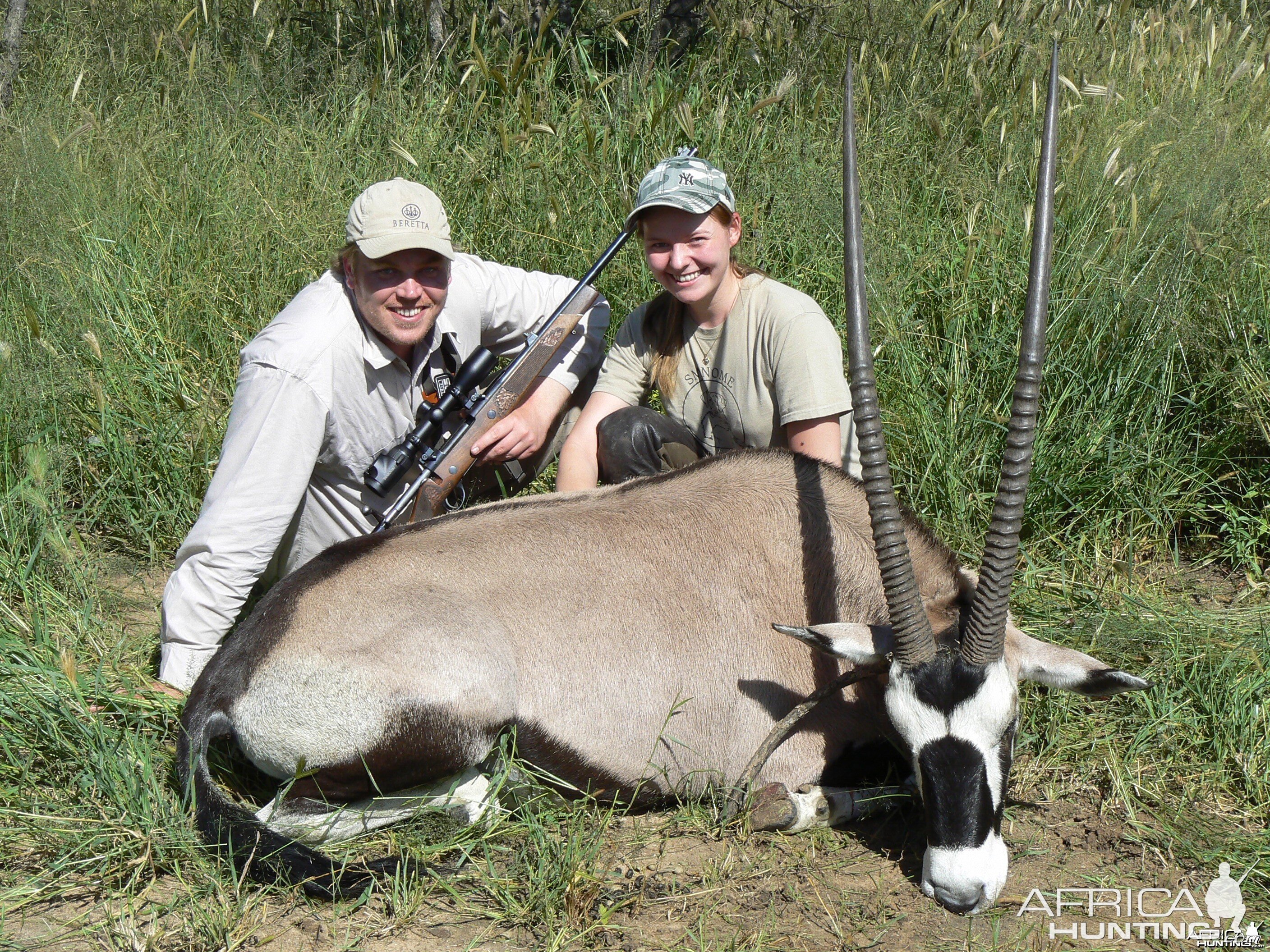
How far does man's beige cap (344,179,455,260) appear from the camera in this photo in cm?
415

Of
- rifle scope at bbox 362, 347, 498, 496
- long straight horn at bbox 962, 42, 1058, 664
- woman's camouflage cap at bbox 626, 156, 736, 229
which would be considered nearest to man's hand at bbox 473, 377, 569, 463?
rifle scope at bbox 362, 347, 498, 496

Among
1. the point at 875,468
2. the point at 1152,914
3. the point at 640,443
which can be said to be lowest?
the point at 1152,914

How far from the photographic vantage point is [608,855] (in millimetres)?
3465

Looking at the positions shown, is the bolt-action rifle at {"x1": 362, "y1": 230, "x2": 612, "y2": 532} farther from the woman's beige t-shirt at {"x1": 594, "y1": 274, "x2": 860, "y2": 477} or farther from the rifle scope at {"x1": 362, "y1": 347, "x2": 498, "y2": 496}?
the woman's beige t-shirt at {"x1": 594, "y1": 274, "x2": 860, "y2": 477}

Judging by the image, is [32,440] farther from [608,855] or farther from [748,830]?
[748,830]

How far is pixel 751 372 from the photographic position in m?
4.38

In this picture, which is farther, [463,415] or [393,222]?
[463,415]

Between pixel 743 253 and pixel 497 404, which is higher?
pixel 743 253

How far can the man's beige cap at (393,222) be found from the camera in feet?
13.6

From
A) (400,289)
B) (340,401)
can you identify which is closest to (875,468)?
(400,289)

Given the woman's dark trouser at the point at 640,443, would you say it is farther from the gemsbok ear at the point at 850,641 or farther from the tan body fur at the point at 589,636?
the gemsbok ear at the point at 850,641

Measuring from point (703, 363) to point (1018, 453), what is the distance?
1716mm

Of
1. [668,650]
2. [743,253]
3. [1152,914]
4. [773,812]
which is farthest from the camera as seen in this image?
[743,253]

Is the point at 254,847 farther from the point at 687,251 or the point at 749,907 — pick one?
the point at 687,251
